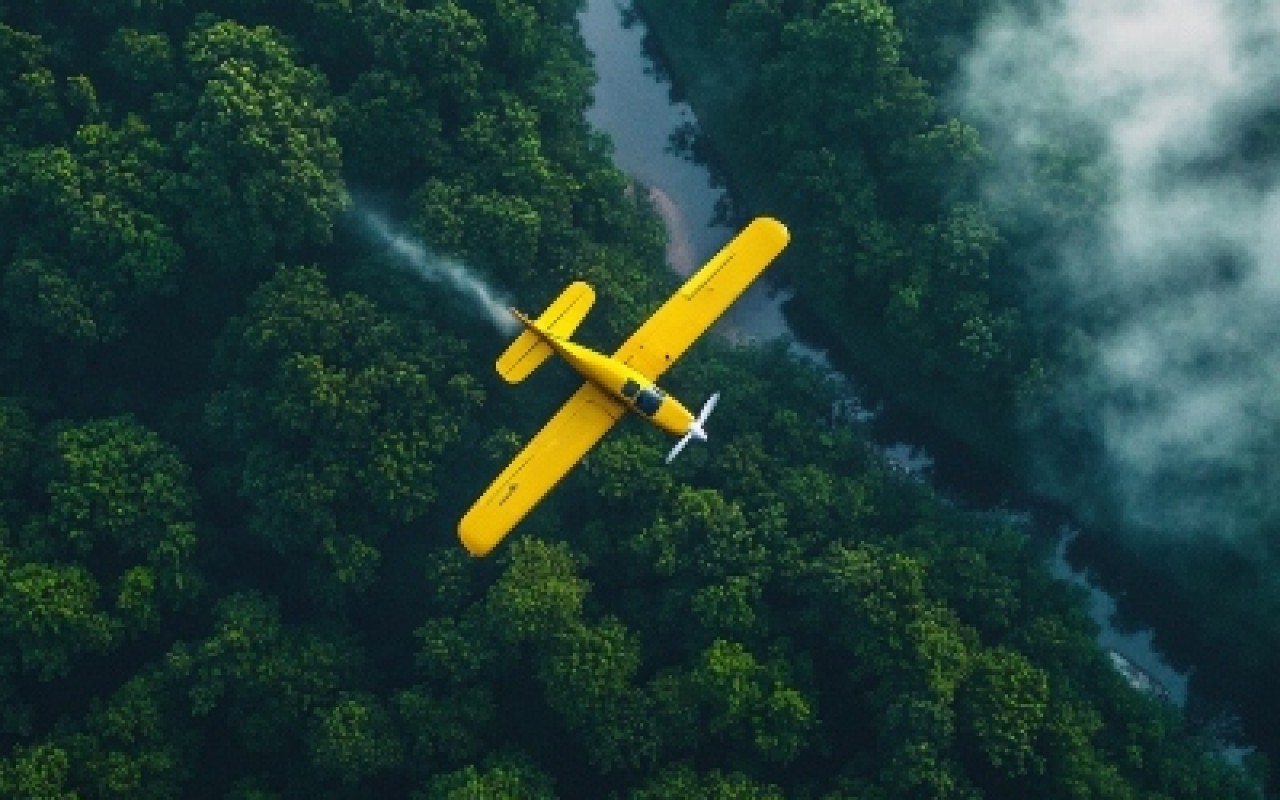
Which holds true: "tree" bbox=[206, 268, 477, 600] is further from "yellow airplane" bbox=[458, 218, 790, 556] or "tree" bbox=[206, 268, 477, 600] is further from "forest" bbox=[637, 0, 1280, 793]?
"forest" bbox=[637, 0, 1280, 793]

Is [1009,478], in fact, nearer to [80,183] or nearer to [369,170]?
[369,170]

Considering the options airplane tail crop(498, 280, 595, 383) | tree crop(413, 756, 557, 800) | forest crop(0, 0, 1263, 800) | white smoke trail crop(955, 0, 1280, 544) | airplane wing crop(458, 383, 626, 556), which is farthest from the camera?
white smoke trail crop(955, 0, 1280, 544)

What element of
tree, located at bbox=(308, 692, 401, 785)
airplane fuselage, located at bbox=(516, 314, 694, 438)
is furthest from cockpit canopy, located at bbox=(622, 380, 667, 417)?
tree, located at bbox=(308, 692, 401, 785)

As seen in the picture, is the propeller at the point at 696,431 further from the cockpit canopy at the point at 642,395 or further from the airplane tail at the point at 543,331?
the airplane tail at the point at 543,331

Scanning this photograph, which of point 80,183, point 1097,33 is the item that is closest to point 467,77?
point 80,183

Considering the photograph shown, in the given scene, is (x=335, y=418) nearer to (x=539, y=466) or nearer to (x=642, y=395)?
(x=539, y=466)

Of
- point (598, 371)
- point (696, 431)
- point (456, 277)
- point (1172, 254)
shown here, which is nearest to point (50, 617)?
point (456, 277)

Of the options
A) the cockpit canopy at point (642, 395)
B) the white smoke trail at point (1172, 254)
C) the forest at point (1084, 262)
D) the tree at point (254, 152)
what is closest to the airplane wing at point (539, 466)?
the cockpit canopy at point (642, 395)
